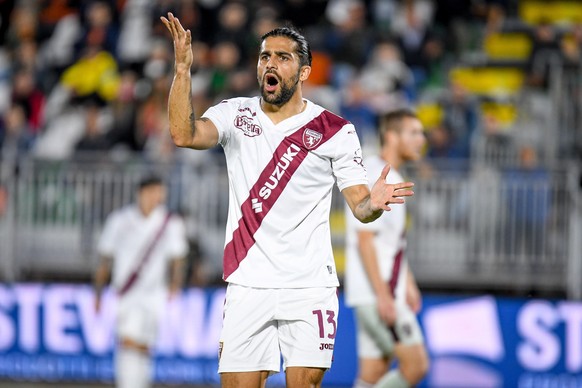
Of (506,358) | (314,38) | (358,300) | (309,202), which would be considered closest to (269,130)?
(309,202)

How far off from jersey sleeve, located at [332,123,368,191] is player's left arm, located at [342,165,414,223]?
7 cm

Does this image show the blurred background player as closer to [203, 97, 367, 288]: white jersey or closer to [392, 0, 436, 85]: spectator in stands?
[203, 97, 367, 288]: white jersey

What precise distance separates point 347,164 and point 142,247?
18.5ft

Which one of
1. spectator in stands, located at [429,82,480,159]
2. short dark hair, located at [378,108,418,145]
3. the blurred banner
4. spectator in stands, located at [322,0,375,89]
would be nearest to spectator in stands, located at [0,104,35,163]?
the blurred banner

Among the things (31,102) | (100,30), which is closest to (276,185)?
(31,102)

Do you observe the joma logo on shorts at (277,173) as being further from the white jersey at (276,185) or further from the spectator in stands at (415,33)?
the spectator in stands at (415,33)

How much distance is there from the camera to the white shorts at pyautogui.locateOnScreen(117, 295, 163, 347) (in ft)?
38.4

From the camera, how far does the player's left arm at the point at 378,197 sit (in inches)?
240

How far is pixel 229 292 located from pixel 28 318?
25.6ft

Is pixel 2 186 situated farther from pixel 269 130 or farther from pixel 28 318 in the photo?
pixel 269 130

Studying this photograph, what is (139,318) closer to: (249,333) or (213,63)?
(249,333)

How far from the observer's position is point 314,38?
1703cm

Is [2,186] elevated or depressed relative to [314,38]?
depressed

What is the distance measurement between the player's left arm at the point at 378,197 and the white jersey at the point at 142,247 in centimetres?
567
